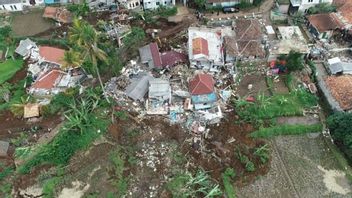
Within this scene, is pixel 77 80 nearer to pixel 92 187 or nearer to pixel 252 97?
pixel 92 187

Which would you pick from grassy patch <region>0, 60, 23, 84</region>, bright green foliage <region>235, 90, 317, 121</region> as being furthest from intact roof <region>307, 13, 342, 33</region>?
grassy patch <region>0, 60, 23, 84</region>

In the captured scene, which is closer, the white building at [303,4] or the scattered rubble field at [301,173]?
the scattered rubble field at [301,173]

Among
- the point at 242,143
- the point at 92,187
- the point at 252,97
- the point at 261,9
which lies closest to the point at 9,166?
the point at 92,187

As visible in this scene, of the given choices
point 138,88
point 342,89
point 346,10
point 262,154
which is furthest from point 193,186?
point 346,10

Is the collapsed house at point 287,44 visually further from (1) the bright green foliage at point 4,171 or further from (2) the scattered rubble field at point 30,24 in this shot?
(1) the bright green foliage at point 4,171

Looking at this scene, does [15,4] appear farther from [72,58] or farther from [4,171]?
[4,171]

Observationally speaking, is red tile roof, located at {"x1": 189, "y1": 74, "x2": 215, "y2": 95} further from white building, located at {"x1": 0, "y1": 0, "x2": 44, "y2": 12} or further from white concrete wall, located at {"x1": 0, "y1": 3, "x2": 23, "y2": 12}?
white concrete wall, located at {"x1": 0, "y1": 3, "x2": 23, "y2": 12}

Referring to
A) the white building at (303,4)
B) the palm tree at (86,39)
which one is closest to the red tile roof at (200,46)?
the palm tree at (86,39)
